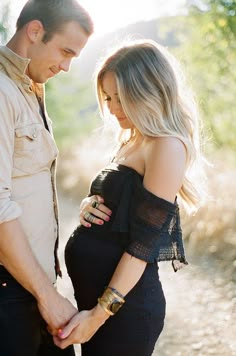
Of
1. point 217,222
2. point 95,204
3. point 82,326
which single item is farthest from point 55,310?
point 217,222

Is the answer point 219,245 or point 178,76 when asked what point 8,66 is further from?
point 219,245

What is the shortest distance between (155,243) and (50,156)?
611 millimetres

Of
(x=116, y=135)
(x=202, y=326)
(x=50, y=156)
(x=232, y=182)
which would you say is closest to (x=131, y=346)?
(x=50, y=156)

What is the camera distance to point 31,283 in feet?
6.99

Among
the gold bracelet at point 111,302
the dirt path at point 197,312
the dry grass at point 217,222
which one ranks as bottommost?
the dirt path at point 197,312

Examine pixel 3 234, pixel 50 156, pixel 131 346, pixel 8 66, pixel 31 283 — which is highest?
pixel 8 66

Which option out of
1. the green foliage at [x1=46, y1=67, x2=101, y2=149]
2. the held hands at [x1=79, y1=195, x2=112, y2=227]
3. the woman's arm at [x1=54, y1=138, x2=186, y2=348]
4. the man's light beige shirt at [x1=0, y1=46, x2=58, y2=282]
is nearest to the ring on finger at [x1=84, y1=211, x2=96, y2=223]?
the held hands at [x1=79, y1=195, x2=112, y2=227]

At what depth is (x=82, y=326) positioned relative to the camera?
86.0 inches

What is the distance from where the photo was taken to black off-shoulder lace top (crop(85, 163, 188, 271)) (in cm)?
219

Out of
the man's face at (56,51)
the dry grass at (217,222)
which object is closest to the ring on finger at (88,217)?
the man's face at (56,51)

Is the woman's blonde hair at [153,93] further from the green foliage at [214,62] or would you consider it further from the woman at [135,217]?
the green foliage at [214,62]

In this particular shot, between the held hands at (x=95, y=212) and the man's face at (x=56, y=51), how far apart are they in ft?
2.05

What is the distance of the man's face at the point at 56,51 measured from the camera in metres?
2.33

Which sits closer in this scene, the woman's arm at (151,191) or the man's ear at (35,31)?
the woman's arm at (151,191)
